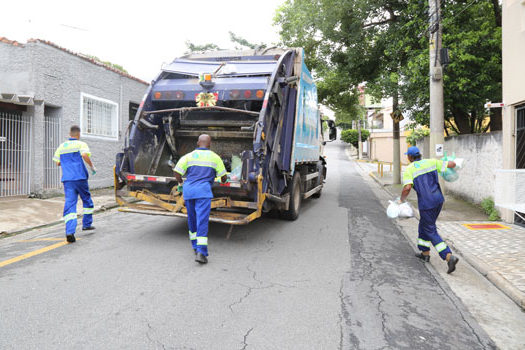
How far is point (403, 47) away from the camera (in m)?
10.8

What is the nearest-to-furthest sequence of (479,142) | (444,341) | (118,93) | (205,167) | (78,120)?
(444,341)
(205,167)
(479,142)
(78,120)
(118,93)

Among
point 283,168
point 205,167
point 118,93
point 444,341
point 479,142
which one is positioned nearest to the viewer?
point 444,341

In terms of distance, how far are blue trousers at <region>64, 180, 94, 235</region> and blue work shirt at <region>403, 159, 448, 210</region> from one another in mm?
4588

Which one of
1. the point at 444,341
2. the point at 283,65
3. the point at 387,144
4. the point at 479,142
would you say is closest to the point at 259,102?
the point at 283,65

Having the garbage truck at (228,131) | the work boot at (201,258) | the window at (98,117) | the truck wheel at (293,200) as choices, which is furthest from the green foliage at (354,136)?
the work boot at (201,258)

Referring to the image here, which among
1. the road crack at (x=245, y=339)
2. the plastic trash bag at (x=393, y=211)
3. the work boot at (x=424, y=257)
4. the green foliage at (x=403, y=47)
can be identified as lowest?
the road crack at (x=245, y=339)

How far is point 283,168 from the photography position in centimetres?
620

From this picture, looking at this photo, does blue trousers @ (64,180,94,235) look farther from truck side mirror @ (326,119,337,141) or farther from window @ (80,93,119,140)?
truck side mirror @ (326,119,337,141)

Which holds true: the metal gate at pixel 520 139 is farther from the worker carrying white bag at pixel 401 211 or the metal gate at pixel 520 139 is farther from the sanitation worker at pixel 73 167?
the sanitation worker at pixel 73 167

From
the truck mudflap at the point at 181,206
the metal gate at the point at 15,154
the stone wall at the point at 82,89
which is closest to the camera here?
the truck mudflap at the point at 181,206

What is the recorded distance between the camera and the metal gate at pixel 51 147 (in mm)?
9594

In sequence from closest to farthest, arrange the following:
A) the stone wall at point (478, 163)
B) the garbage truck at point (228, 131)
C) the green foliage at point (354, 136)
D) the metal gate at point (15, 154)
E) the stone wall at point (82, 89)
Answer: the garbage truck at point (228, 131)
the stone wall at point (478, 163)
the metal gate at point (15, 154)
the stone wall at point (82, 89)
the green foliage at point (354, 136)

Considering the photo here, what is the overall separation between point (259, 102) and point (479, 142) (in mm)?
6070

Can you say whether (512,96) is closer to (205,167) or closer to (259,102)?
(259,102)
